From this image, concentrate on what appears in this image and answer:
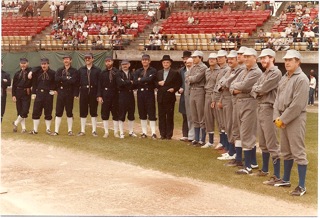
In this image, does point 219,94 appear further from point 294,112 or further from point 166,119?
point 294,112

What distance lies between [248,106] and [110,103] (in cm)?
478

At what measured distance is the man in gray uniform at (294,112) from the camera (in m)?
7.75

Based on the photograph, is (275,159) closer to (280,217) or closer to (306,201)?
(306,201)

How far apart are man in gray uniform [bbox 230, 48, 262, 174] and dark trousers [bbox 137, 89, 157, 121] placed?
13.8 feet

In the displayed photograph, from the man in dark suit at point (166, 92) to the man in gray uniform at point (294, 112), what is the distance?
5220mm

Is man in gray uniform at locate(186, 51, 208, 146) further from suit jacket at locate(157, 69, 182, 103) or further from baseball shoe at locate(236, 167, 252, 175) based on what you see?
baseball shoe at locate(236, 167, 252, 175)

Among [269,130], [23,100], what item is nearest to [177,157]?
[269,130]

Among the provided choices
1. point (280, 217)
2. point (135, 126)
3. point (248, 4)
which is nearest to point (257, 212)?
point (280, 217)

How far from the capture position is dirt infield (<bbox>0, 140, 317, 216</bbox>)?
22.6 ft

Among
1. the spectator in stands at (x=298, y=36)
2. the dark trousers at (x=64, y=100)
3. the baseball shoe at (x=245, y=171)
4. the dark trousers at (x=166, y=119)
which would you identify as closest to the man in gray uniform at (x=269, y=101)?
the baseball shoe at (x=245, y=171)

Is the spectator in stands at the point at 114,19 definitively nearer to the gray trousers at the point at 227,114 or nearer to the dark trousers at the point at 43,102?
the dark trousers at the point at 43,102

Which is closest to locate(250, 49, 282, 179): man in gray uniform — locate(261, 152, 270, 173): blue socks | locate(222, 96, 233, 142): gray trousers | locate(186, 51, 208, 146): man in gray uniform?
locate(261, 152, 270, 173): blue socks

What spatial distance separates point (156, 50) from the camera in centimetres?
2795

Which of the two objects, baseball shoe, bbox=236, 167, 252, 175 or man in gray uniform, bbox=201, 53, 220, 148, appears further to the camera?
man in gray uniform, bbox=201, 53, 220, 148
